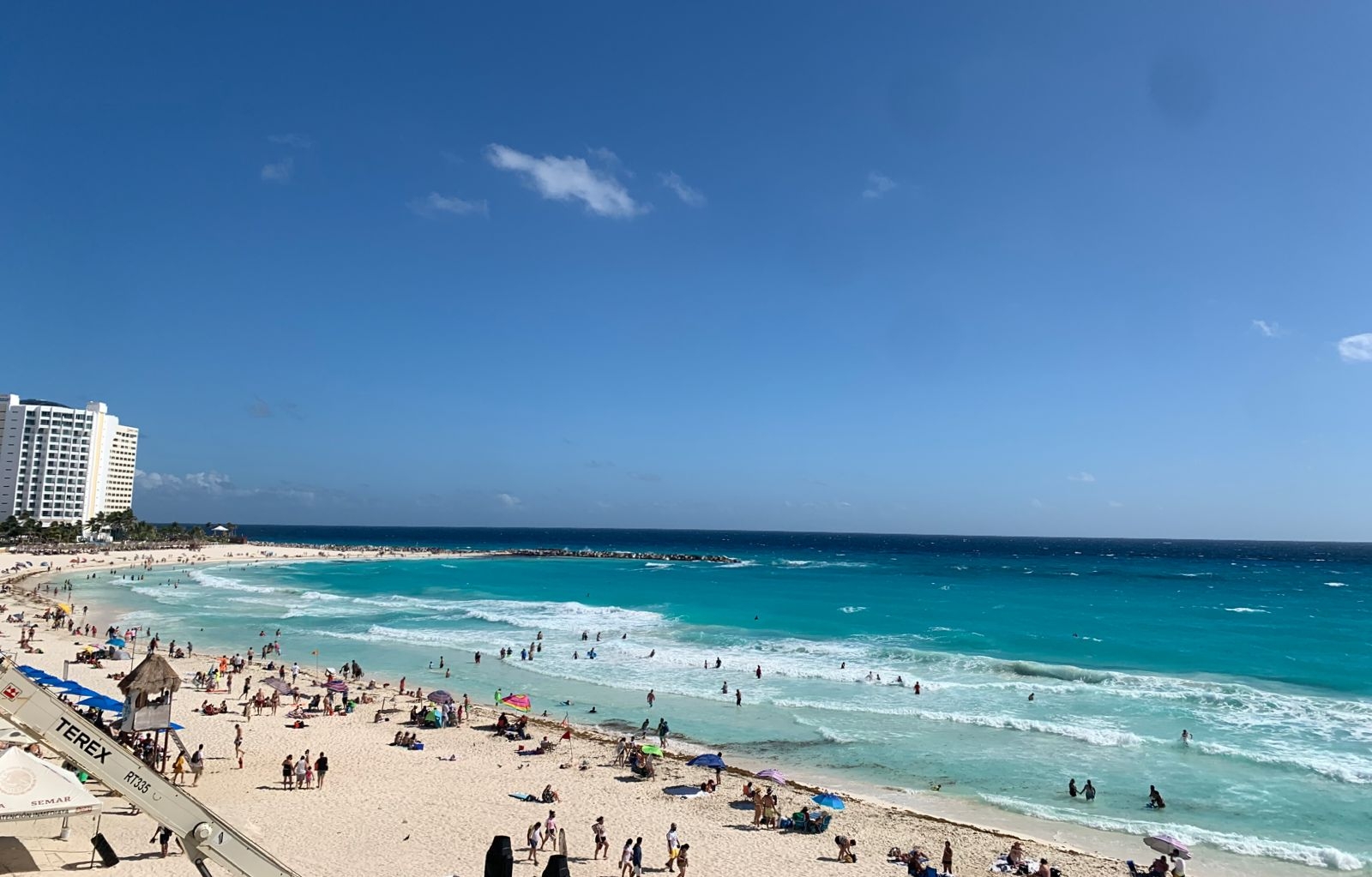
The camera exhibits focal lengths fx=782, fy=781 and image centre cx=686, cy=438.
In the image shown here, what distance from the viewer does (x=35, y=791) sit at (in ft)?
40.0

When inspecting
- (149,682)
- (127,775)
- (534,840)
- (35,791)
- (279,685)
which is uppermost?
(127,775)

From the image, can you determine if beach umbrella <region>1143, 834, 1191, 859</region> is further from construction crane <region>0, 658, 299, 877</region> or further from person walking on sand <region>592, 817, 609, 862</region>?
construction crane <region>0, 658, 299, 877</region>

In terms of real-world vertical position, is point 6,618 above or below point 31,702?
below

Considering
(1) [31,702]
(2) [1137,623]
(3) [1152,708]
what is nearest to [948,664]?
(3) [1152,708]

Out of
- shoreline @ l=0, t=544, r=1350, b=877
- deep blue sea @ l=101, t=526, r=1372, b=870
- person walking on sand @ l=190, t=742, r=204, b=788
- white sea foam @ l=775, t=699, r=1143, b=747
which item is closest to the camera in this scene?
shoreline @ l=0, t=544, r=1350, b=877

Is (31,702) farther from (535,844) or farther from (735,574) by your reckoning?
(735,574)

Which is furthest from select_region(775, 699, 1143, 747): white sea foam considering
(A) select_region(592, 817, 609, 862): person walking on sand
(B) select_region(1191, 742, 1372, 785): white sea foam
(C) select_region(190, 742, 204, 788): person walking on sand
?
(C) select_region(190, 742, 204, 788): person walking on sand

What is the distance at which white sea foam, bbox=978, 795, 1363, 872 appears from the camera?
641 inches

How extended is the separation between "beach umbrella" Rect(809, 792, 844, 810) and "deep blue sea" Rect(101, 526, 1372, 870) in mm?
2754

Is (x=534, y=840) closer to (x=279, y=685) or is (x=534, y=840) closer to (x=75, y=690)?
(x=75, y=690)

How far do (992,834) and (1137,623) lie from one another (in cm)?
4417

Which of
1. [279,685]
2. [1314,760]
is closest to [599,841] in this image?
[279,685]

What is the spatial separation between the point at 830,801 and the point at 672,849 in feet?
15.0

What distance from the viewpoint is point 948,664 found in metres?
37.0
